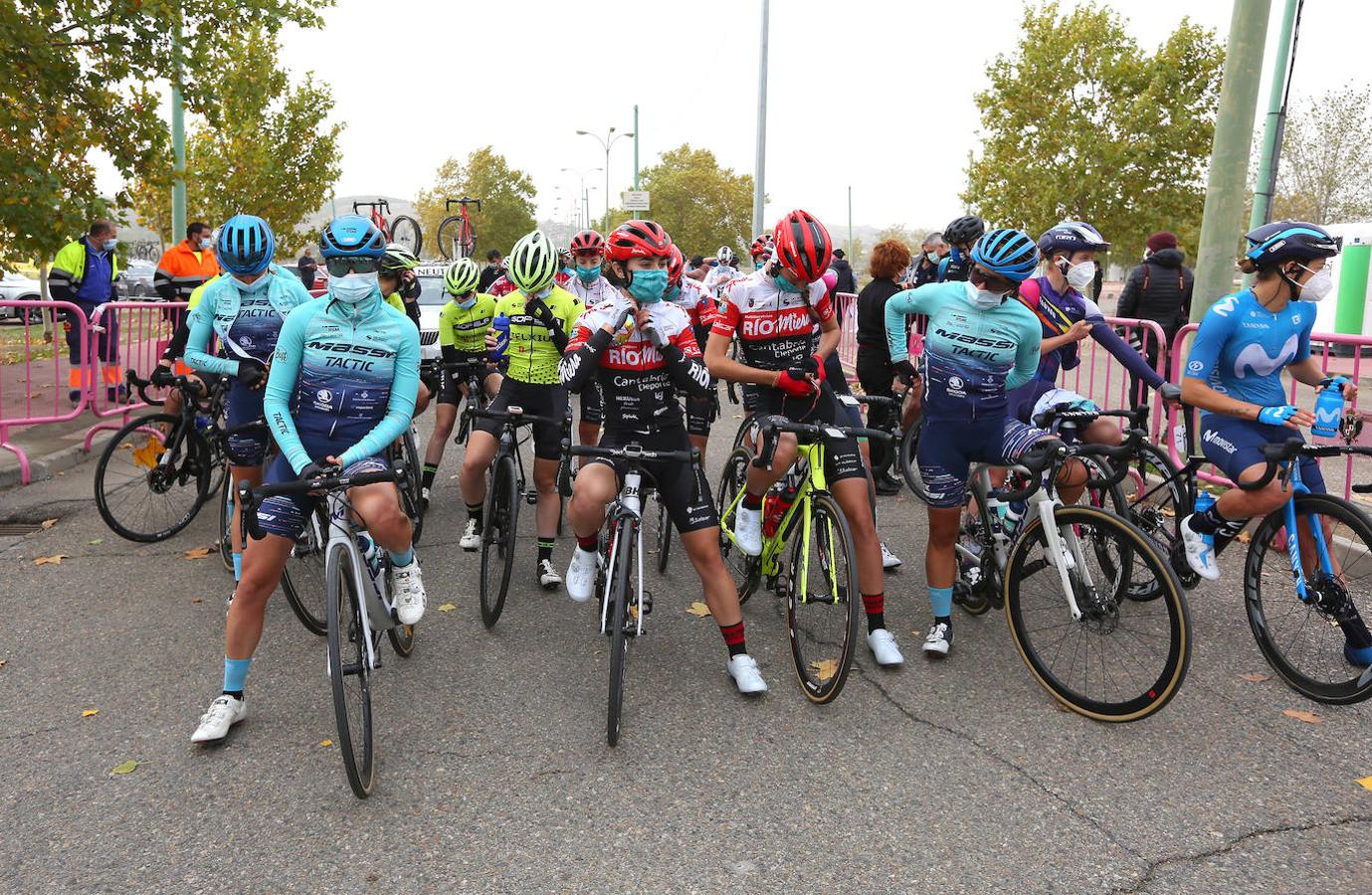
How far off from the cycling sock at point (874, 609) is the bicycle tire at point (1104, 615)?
0.60m

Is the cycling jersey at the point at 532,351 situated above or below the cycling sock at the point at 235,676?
above

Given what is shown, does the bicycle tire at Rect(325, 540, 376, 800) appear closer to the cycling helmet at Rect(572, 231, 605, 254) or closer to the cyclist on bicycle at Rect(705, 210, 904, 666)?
the cyclist on bicycle at Rect(705, 210, 904, 666)

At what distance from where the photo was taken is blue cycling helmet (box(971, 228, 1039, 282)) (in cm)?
461

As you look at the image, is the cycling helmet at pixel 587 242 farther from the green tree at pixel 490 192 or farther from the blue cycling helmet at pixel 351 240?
the green tree at pixel 490 192

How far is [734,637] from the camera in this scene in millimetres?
4555

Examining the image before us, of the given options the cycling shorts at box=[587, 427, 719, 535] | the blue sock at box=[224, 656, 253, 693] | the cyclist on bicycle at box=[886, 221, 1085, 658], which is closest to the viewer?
the blue sock at box=[224, 656, 253, 693]

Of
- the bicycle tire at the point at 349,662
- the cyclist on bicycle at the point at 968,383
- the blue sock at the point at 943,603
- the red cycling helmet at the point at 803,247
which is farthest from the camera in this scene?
the blue sock at the point at 943,603

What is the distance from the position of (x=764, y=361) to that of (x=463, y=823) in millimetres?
2803

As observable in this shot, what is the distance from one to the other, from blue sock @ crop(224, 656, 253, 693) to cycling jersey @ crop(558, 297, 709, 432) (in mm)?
1751

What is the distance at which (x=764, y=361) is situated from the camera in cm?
533

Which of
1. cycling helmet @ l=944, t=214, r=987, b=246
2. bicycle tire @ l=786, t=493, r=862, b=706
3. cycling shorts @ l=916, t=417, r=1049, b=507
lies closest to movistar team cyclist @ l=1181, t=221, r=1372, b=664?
cycling shorts @ l=916, t=417, r=1049, b=507

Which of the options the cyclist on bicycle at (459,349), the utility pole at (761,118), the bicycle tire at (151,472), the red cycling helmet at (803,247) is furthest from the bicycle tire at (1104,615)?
the utility pole at (761,118)

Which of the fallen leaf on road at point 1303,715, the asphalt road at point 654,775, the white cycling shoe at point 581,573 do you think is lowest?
the asphalt road at point 654,775

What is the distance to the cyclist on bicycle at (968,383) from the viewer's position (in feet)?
15.5
